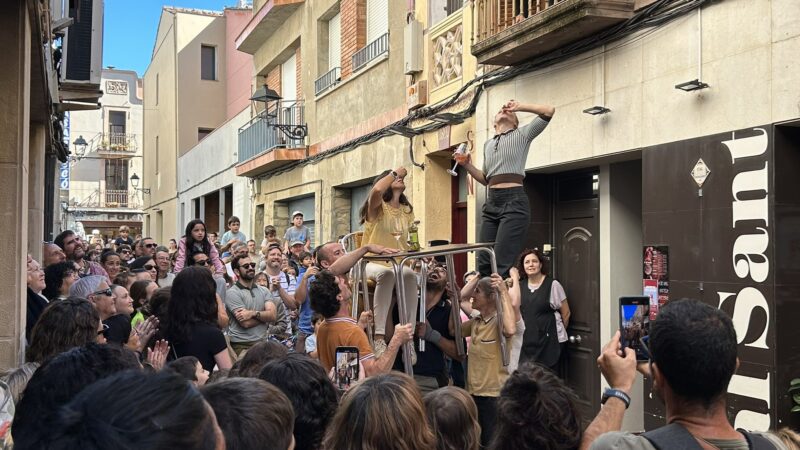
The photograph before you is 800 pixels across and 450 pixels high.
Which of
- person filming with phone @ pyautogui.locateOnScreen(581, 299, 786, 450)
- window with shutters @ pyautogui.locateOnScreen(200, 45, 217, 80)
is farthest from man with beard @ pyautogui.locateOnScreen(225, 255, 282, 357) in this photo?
window with shutters @ pyautogui.locateOnScreen(200, 45, 217, 80)

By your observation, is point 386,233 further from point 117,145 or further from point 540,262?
point 117,145

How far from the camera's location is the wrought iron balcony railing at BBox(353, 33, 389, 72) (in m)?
13.4

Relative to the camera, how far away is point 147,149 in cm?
3947

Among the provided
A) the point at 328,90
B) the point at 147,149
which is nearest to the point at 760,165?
the point at 328,90

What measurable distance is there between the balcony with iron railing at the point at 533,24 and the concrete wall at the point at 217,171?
13.4m

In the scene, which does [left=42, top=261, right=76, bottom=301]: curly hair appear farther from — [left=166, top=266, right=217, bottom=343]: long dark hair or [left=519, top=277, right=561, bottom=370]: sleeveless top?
[left=519, top=277, right=561, bottom=370]: sleeveless top

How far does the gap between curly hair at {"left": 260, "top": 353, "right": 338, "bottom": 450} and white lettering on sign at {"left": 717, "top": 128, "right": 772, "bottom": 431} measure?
13.5 feet

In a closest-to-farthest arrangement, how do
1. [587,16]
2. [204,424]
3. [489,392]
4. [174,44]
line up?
[204,424]
[489,392]
[587,16]
[174,44]

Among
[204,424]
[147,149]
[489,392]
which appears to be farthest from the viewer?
[147,149]

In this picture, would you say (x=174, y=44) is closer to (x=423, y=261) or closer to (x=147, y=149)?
(x=147, y=149)

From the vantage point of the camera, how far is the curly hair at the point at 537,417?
3033mm

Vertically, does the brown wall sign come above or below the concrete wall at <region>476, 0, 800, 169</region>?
below

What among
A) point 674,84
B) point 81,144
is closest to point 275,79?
point 81,144

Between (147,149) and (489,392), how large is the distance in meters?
36.6
